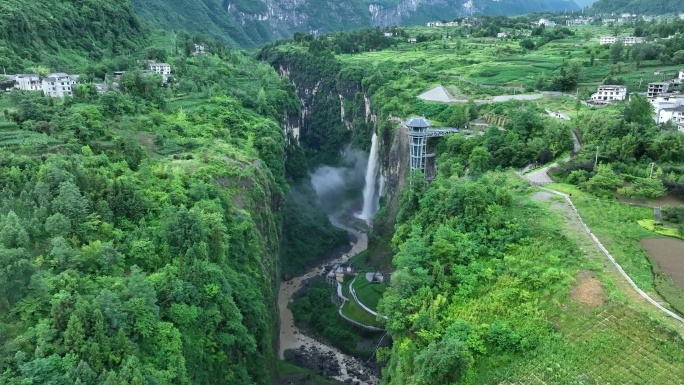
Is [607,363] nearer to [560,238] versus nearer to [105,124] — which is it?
[560,238]

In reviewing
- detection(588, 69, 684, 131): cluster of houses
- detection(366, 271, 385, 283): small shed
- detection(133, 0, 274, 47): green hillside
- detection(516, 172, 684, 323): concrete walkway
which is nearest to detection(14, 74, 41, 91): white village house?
detection(366, 271, 385, 283): small shed

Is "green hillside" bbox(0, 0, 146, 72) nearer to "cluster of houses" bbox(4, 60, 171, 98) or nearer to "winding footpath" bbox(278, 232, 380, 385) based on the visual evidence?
"cluster of houses" bbox(4, 60, 171, 98)

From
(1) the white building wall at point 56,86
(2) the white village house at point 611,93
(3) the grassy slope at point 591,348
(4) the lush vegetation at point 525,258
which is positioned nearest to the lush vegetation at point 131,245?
(1) the white building wall at point 56,86

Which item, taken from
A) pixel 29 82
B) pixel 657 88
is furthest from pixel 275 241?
pixel 657 88

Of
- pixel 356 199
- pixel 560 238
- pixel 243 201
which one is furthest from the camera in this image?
pixel 356 199

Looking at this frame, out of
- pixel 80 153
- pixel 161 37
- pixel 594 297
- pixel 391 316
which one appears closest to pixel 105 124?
pixel 80 153

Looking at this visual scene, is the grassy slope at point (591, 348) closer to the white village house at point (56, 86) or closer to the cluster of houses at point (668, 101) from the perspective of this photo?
the cluster of houses at point (668, 101)

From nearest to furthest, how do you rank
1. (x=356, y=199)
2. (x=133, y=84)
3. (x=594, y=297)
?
1. (x=594, y=297)
2. (x=133, y=84)
3. (x=356, y=199)

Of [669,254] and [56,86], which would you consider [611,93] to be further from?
[56,86]
